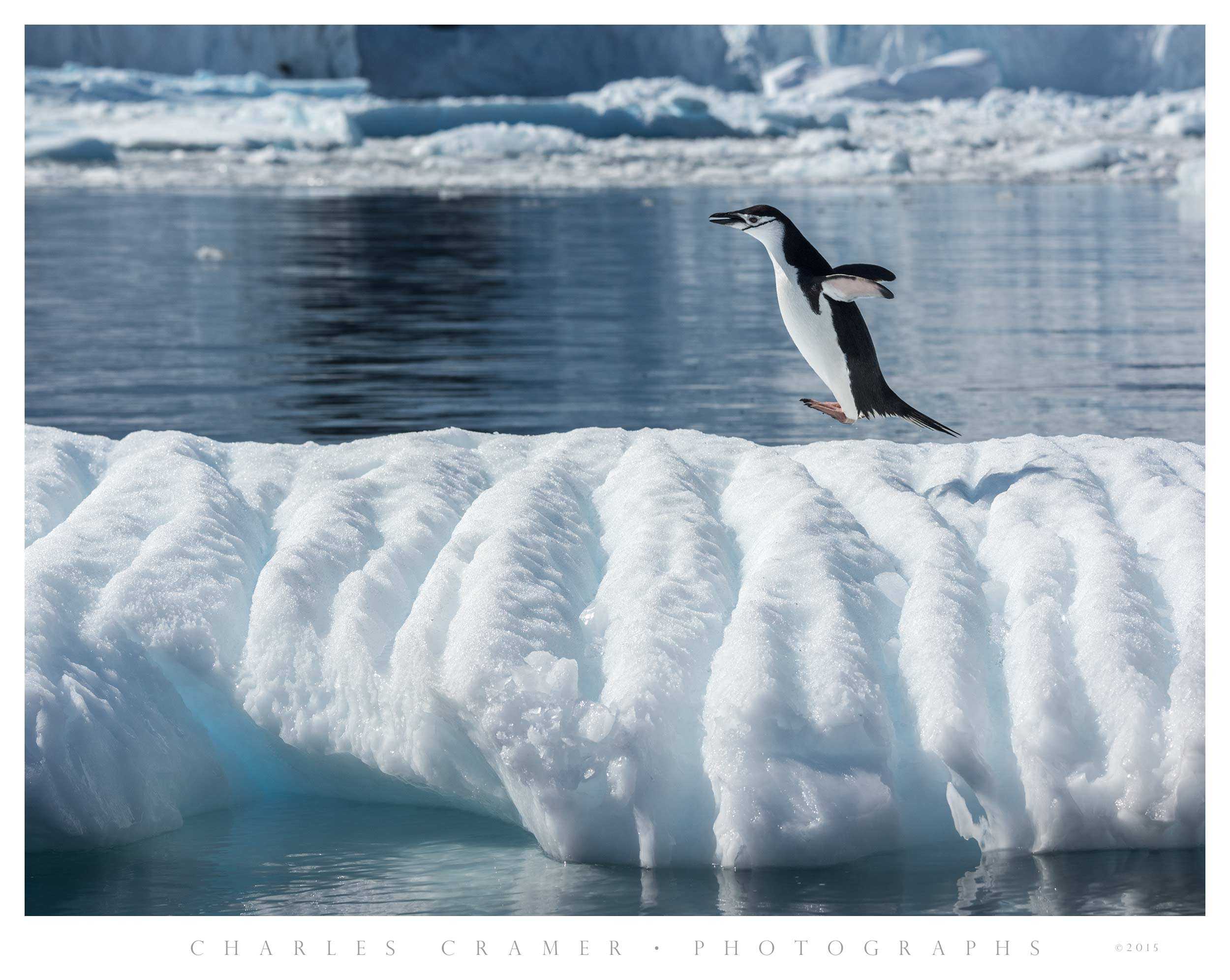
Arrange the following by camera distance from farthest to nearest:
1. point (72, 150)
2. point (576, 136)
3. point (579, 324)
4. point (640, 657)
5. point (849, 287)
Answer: point (576, 136), point (72, 150), point (579, 324), point (849, 287), point (640, 657)

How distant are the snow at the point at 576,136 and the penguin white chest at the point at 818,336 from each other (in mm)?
18604

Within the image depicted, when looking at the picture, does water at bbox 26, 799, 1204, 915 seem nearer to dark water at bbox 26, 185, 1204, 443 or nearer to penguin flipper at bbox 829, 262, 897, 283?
penguin flipper at bbox 829, 262, 897, 283

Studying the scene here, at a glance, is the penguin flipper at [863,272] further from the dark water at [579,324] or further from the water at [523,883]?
the dark water at [579,324]

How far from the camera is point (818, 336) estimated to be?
372cm

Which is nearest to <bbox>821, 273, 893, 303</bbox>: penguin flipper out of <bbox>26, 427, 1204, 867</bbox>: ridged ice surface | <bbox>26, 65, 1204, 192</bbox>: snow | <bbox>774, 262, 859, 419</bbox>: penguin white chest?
<bbox>774, 262, 859, 419</bbox>: penguin white chest

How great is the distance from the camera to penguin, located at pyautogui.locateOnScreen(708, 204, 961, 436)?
12.0 ft

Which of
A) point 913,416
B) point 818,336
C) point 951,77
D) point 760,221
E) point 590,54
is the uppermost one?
point 590,54

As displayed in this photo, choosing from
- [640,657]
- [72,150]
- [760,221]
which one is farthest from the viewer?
[72,150]

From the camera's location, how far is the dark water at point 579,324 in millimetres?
7051

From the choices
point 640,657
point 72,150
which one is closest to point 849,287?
point 640,657

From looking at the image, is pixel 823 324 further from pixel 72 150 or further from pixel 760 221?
pixel 72 150

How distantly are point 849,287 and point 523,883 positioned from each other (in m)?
1.56
